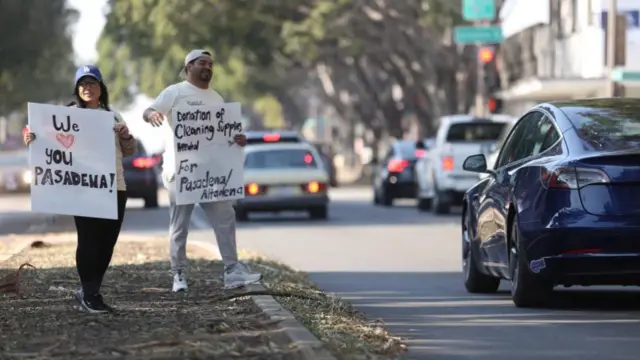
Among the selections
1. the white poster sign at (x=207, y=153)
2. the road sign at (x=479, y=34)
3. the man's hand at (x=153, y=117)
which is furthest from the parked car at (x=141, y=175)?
the man's hand at (x=153, y=117)

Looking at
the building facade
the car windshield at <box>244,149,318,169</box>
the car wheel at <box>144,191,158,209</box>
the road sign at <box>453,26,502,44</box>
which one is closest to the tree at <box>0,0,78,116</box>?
the car wheel at <box>144,191,158,209</box>

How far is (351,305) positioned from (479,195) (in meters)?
1.73

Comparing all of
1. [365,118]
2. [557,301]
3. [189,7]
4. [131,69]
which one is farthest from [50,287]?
[131,69]

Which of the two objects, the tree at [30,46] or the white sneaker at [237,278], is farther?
the tree at [30,46]

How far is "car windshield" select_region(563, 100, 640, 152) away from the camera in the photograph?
11000 mm

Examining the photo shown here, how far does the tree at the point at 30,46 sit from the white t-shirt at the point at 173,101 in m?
29.5

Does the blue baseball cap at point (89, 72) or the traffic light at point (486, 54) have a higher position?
the traffic light at point (486, 54)

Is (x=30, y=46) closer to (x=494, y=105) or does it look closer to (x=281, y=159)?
(x=494, y=105)

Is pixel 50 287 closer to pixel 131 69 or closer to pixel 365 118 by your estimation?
pixel 365 118

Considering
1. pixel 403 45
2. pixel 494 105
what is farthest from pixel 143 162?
pixel 403 45

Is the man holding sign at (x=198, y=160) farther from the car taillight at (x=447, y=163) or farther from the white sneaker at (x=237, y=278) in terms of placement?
the car taillight at (x=447, y=163)

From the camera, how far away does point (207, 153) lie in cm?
1262

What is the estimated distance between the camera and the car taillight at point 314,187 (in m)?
27.1

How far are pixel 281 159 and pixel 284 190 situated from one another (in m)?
0.69
